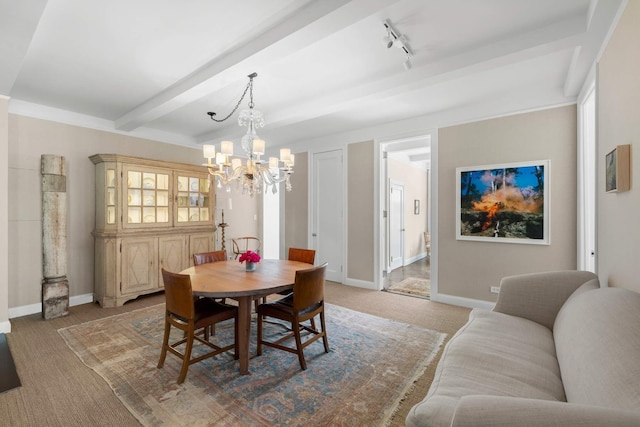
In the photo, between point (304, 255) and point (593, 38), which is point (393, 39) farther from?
point (304, 255)

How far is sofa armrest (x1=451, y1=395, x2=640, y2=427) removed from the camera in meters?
0.81

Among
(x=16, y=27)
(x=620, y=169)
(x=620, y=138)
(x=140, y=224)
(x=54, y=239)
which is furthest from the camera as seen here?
(x=140, y=224)

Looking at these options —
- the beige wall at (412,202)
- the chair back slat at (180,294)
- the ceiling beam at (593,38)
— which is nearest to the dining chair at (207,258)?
the chair back slat at (180,294)

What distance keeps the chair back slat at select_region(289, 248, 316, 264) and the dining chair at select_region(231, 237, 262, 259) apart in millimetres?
2341

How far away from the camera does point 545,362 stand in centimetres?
149

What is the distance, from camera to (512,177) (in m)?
3.49

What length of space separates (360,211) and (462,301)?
1.95 meters

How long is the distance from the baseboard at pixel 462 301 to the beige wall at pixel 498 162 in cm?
5

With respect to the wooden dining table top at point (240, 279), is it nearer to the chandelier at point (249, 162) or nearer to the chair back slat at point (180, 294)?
the chair back slat at point (180, 294)

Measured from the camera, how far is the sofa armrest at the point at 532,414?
0.81 metres

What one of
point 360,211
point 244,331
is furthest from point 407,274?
point 244,331

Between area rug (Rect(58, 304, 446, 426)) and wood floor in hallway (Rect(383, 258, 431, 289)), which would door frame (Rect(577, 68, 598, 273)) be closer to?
area rug (Rect(58, 304, 446, 426))

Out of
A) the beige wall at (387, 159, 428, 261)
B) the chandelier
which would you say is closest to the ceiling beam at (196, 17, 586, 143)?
the chandelier

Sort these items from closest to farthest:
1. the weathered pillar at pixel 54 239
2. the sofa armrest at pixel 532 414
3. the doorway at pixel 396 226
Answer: the sofa armrest at pixel 532 414 → the weathered pillar at pixel 54 239 → the doorway at pixel 396 226
